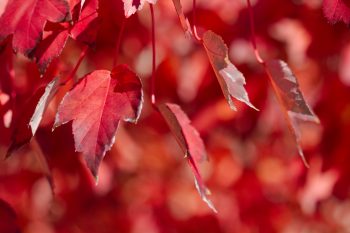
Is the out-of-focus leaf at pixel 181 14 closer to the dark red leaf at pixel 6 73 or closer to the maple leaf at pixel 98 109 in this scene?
the maple leaf at pixel 98 109

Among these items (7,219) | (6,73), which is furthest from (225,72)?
(7,219)

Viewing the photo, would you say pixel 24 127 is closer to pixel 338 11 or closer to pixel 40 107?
pixel 40 107

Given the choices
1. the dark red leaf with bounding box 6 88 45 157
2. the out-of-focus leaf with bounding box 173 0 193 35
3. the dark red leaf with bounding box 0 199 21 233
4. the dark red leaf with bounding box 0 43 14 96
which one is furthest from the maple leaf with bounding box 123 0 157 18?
the dark red leaf with bounding box 0 199 21 233

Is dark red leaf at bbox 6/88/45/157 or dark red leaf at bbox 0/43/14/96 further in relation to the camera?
dark red leaf at bbox 0/43/14/96

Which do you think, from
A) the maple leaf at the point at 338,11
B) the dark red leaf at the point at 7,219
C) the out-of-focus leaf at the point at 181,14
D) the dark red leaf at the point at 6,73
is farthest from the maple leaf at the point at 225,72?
the dark red leaf at the point at 7,219

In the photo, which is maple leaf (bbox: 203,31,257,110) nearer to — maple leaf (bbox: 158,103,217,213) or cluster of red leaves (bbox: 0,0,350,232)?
maple leaf (bbox: 158,103,217,213)

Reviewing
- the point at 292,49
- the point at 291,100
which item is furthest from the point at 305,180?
the point at 291,100

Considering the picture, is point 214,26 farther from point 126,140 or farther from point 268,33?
point 126,140
